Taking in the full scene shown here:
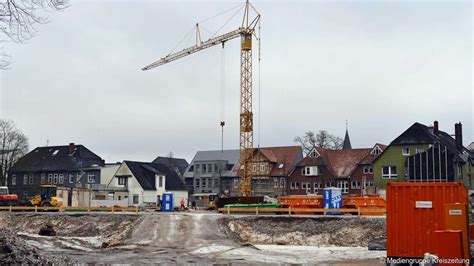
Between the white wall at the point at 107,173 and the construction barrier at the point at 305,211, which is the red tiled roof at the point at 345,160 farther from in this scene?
the construction barrier at the point at 305,211

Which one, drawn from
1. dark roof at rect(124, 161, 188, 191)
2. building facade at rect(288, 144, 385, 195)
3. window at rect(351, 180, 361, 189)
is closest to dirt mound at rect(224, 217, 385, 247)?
building facade at rect(288, 144, 385, 195)

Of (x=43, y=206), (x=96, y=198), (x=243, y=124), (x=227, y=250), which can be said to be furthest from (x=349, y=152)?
(x=227, y=250)

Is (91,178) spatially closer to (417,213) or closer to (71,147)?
(71,147)

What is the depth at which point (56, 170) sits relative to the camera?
8669 cm

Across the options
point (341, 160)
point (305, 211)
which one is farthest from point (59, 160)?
point (305, 211)

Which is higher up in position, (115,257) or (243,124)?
(243,124)

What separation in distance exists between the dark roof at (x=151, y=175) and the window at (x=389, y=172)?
1164 inches

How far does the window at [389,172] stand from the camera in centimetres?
7056

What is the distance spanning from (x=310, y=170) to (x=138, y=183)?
23417mm

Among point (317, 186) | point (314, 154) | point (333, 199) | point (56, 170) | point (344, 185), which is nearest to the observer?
point (333, 199)

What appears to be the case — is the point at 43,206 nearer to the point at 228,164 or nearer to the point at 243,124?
the point at 243,124

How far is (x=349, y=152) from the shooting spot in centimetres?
8244

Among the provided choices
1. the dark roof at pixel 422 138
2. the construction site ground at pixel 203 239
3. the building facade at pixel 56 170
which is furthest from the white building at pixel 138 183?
the construction site ground at pixel 203 239

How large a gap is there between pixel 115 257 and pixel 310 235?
1212cm
